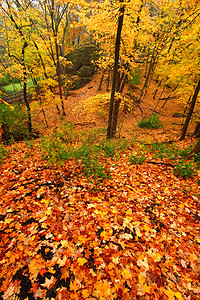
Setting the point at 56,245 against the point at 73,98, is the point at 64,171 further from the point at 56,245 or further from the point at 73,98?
the point at 73,98

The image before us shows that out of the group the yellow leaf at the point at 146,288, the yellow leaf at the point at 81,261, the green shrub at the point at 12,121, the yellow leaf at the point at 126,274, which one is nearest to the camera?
the yellow leaf at the point at 146,288

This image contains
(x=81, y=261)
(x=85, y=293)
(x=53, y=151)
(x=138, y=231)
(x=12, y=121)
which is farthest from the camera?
(x=12, y=121)

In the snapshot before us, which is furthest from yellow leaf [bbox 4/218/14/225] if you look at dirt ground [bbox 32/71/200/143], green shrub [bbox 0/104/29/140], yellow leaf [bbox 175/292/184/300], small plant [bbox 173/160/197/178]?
dirt ground [bbox 32/71/200/143]

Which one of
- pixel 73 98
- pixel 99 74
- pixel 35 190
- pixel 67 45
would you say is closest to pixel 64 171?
pixel 35 190

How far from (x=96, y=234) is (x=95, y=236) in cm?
5

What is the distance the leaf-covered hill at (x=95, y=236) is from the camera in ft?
6.04

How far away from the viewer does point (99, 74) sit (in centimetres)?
2108

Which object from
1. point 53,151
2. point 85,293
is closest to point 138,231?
point 85,293

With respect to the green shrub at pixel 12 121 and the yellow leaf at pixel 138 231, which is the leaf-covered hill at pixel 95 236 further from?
the green shrub at pixel 12 121

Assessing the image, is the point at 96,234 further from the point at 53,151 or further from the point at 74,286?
the point at 53,151

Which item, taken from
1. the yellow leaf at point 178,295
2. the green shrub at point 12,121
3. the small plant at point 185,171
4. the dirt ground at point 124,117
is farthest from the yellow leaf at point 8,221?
the dirt ground at point 124,117

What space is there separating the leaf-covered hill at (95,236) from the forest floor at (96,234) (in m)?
0.01

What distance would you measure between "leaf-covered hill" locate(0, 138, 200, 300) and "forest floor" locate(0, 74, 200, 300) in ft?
0.05

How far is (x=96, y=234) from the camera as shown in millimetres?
2609
